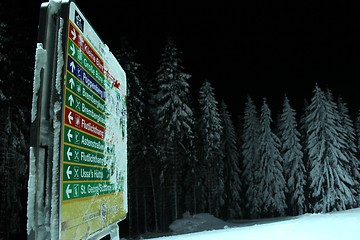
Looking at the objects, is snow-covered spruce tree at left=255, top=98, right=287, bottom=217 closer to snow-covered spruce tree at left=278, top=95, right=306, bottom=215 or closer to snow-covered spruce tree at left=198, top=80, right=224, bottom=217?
snow-covered spruce tree at left=278, top=95, right=306, bottom=215

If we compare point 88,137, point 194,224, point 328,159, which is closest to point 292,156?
point 328,159

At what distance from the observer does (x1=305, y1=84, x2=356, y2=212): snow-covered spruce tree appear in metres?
38.3

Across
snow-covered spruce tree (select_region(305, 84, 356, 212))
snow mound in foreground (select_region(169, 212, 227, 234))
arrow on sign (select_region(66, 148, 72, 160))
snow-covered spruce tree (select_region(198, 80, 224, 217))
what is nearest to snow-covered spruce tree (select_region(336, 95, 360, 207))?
snow-covered spruce tree (select_region(305, 84, 356, 212))

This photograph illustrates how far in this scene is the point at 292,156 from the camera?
156ft

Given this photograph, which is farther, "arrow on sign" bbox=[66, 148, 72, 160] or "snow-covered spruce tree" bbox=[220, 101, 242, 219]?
"snow-covered spruce tree" bbox=[220, 101, 242, 219]

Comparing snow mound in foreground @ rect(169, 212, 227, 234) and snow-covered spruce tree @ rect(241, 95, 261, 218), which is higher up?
snow-covered spruce tree @ rect(241, 95, 261, 218)

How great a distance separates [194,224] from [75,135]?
33588mm

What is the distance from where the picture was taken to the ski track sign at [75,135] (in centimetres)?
215

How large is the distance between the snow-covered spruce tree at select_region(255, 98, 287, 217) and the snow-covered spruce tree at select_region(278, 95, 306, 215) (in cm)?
94

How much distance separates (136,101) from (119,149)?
2776cm

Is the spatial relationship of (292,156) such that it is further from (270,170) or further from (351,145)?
(351,145)

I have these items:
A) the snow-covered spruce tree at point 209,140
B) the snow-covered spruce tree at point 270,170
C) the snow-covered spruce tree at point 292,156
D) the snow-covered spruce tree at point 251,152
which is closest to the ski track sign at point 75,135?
the snow-covered spruce tree at point 209,140

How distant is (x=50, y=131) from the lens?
221 cm

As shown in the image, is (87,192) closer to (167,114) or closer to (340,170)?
(167,114)
